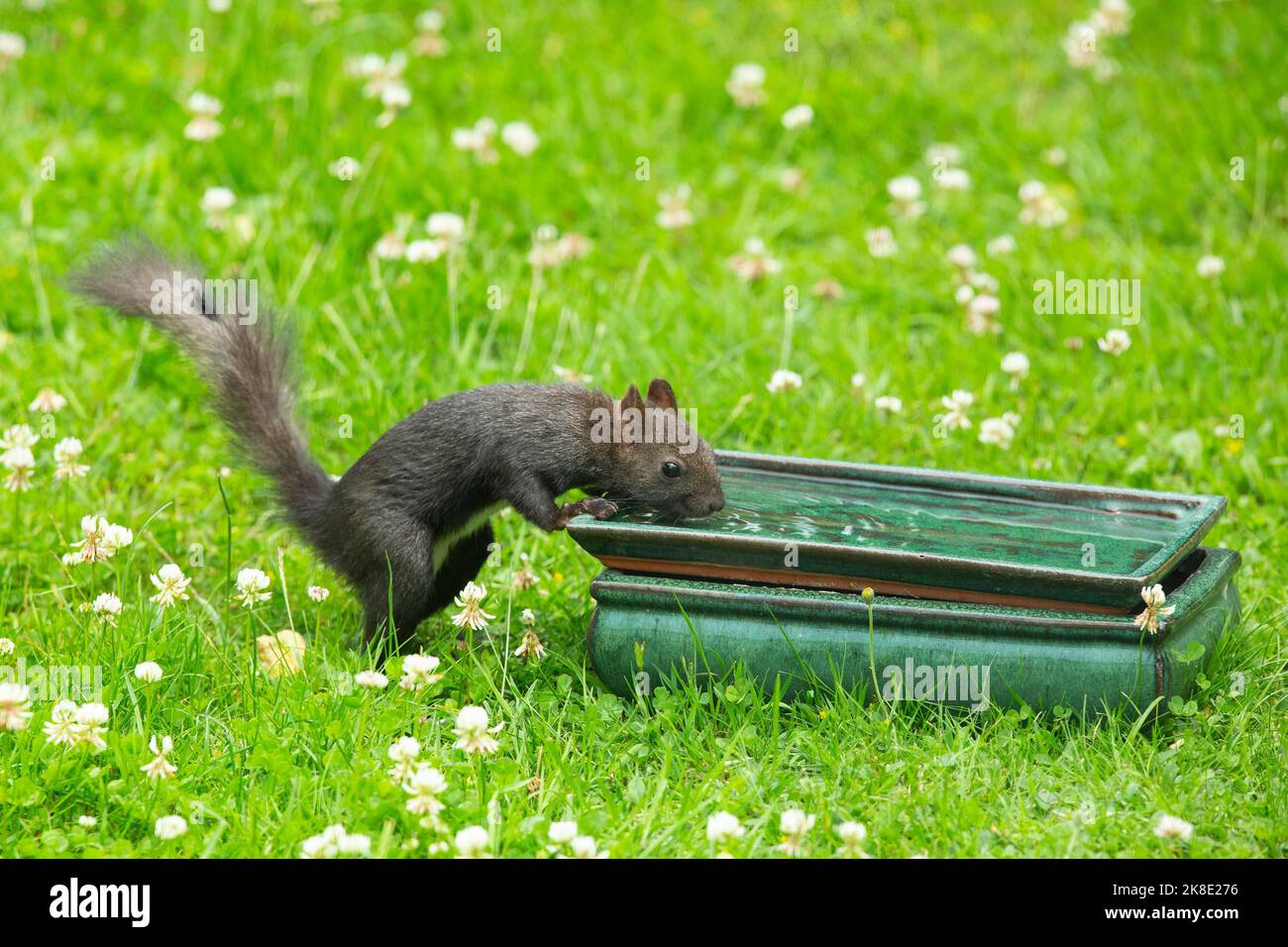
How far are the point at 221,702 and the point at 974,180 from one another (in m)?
4.36

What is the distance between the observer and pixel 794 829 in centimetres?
288

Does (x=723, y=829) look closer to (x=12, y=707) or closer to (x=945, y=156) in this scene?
(x=12, y=707)

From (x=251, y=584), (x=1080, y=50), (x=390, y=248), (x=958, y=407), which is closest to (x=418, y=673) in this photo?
(x=251, y=584)

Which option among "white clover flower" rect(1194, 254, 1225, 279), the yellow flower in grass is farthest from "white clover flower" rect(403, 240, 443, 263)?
"white clover flower" rect(1194, 254, 1225, 279)

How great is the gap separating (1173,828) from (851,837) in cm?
64

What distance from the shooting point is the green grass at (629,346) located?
317 cm

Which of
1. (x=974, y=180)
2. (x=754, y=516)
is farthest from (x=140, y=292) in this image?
(x=974, y=180)

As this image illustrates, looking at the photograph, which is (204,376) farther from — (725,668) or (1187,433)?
(1187,433)

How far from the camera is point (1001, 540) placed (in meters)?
3.67

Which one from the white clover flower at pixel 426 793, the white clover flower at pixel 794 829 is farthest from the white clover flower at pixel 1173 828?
the white clover flower at pixel 426 793

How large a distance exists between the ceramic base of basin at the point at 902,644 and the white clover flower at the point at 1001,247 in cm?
253

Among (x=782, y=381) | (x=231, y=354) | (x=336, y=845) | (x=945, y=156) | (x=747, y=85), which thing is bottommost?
(x=336, y=845)

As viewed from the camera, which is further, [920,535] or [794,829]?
[920,535]

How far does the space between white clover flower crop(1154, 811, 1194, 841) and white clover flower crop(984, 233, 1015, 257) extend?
3.32 m
